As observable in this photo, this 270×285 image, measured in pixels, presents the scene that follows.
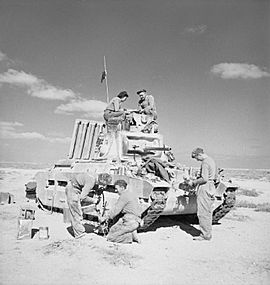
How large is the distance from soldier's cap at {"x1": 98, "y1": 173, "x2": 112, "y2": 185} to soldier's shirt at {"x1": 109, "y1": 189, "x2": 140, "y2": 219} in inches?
50.6

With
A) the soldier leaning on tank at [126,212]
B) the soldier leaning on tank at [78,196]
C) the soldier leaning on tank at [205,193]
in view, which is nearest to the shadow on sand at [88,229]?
the soldier leaning on tank at [78,196]

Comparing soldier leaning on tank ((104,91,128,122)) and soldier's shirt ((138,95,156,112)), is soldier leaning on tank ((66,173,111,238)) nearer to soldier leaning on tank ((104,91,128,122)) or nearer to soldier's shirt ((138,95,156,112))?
soldier leaning on tank ((104,91,128,122))

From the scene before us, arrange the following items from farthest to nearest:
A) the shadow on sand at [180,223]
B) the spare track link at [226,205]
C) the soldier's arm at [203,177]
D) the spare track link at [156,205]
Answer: the shadow on sand at [180,223] < the spare track link at [226,205] < the soldier's arm at [203,177] < the spare track link at [156,205]

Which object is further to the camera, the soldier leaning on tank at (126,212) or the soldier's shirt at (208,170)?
the soldier's shirt at (208,170)

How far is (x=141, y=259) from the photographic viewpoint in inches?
231

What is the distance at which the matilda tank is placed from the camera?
24.4 ft

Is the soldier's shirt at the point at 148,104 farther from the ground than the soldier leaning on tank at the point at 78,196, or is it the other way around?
the soldier's shirt at the point at 148,104

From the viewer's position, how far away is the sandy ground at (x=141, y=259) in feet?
16.2

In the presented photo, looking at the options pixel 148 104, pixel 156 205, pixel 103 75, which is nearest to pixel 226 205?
pixel 156 205

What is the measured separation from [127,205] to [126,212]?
0.49ft

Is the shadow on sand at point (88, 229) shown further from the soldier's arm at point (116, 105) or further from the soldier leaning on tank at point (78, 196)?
the soldier's arm at point (116, 105)

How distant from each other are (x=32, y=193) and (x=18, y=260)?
924cm

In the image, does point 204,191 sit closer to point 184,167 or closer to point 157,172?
point 157,172

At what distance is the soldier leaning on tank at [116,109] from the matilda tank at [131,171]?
19 centimetres
